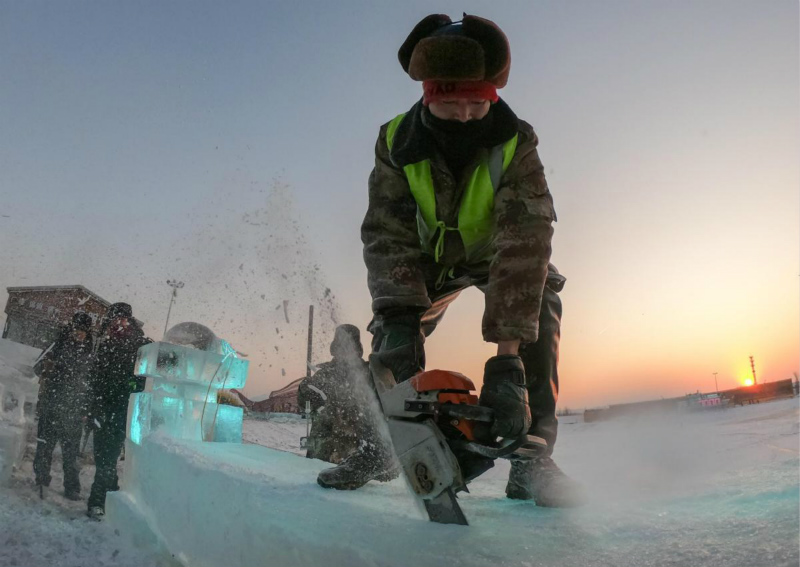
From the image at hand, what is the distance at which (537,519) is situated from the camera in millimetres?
1449

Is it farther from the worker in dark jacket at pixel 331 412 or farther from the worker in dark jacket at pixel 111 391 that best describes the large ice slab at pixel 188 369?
the worker in dark jacket at pixel 111 391

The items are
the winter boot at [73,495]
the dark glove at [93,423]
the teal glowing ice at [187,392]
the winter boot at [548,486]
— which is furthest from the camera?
the winter boot at [73,495]

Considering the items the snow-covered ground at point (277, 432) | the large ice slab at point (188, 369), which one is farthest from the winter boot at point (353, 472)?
the snow-covered ground at point (277, 432)

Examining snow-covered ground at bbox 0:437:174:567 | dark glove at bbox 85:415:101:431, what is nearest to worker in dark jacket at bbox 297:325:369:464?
dark glove at bbox 85:415:101:431

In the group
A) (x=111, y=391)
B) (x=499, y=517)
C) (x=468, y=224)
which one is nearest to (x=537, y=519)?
(x=499, y=517)

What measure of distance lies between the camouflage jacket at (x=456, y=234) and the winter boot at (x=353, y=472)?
2.02 ft

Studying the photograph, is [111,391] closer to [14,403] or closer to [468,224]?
[468,224]

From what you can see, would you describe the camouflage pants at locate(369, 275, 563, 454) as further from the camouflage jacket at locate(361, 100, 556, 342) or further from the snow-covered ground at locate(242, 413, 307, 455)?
the snow-covered ground at locate(242, 413, 307, 455)

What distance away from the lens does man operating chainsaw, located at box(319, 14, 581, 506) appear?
5.81 feet

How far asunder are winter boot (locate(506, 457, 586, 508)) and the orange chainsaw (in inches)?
12.1

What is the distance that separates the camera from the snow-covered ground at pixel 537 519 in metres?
1.06

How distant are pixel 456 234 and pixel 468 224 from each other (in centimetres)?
11

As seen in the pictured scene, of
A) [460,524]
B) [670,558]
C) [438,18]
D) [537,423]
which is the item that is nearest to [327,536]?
[460,524]

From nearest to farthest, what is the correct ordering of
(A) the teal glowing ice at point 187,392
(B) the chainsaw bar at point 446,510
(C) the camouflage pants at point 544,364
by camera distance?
(B) the chainsaw bar at point 446,510, (C) the camouflage pants at point 544,364, (A) the teal glowing ice at point 187,392
